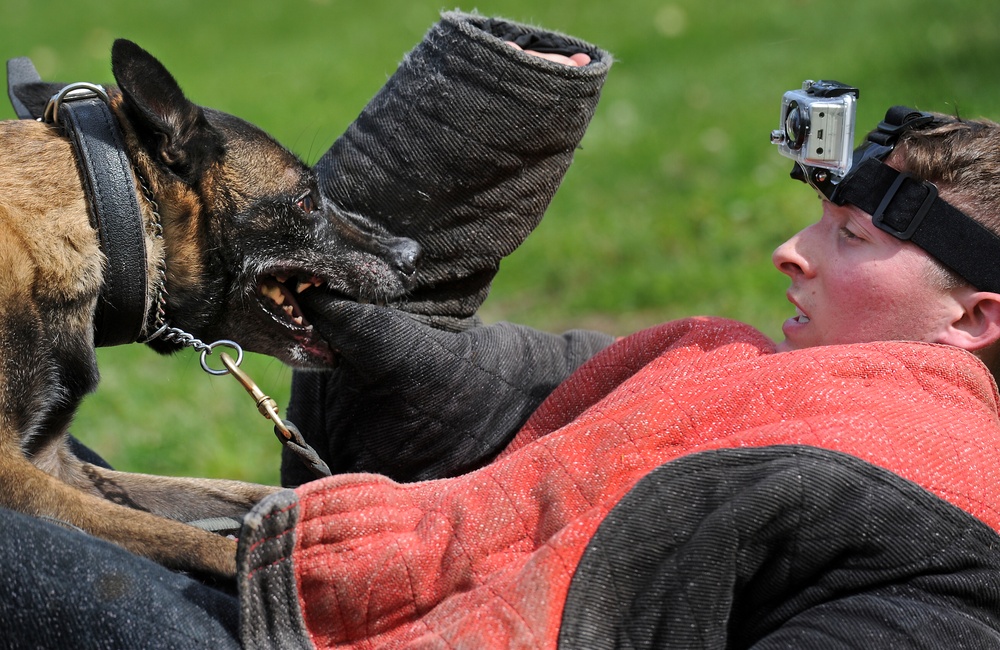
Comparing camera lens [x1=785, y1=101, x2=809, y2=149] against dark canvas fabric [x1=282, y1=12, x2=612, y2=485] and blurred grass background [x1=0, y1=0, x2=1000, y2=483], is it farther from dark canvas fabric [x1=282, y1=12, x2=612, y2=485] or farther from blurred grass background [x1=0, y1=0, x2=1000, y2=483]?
blurred grass background [x1=0, y1=0, x2=1000, y2=483]

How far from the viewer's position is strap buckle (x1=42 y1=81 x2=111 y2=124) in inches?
93.1

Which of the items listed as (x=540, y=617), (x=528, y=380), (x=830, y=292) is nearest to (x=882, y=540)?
(x=540, y=617)

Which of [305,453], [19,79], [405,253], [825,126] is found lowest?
[305,453]

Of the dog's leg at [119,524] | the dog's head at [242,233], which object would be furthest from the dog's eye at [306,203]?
the dog's leg at [119,524]

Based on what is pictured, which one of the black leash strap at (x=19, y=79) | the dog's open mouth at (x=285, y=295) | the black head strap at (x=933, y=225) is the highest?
the black head strap at (x=933, y=225)

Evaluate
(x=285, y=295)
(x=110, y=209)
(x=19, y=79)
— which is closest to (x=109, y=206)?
(x=110, y=209)

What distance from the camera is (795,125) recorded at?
7.05ft

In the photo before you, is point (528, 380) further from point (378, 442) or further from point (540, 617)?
point (540, 617)

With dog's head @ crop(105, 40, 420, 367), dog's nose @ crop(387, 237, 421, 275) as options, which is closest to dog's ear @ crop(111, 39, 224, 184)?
dog's head @ crop(105, 40, 420, 367)

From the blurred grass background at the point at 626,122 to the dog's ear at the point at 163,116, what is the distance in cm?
54

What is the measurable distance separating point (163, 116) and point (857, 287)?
5.26 ft

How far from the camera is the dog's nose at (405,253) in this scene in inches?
98.3

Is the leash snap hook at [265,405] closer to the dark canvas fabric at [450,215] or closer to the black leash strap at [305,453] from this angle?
the black leash strap at [305,453]

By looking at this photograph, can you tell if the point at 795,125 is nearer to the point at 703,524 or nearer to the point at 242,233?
the point at 703,524
